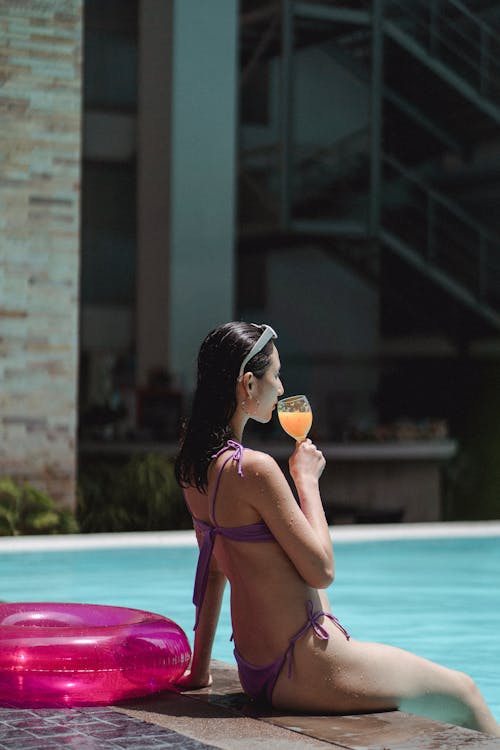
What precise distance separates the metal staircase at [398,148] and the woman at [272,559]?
1019 centimetres

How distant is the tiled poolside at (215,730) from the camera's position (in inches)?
147

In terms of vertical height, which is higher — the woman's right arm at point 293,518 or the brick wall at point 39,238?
the brick wall at point 39,238

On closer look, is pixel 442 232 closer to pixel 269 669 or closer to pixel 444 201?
pixel 444 201

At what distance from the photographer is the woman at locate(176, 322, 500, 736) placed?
3.96 m

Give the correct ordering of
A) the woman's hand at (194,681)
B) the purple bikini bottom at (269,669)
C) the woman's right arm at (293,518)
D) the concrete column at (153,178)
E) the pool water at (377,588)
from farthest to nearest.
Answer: the concrete column at (153,178) < the pool water at (377,588) < the woman's hand at (194,681) < the purple bikini bottom at (269,669) < the woman's right arm at (293,518)

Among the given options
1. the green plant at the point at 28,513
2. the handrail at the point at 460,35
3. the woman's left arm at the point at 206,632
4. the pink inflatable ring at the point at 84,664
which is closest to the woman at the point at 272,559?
the woman's left arm at the point at 206,632

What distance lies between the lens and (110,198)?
13547mm

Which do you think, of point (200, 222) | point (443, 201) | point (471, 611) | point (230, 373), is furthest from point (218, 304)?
point (230, 373)

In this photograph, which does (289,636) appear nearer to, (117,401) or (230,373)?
(230,373)

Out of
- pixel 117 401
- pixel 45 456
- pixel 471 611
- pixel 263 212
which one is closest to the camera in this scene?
pixel 471 611

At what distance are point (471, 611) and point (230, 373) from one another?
17.4ft

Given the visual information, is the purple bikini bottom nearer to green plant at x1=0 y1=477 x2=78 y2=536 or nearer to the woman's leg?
the woman's leg

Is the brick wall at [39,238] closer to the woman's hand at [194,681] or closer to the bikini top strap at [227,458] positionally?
the woman's hand at [194,681]

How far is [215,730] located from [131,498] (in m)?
9.21
